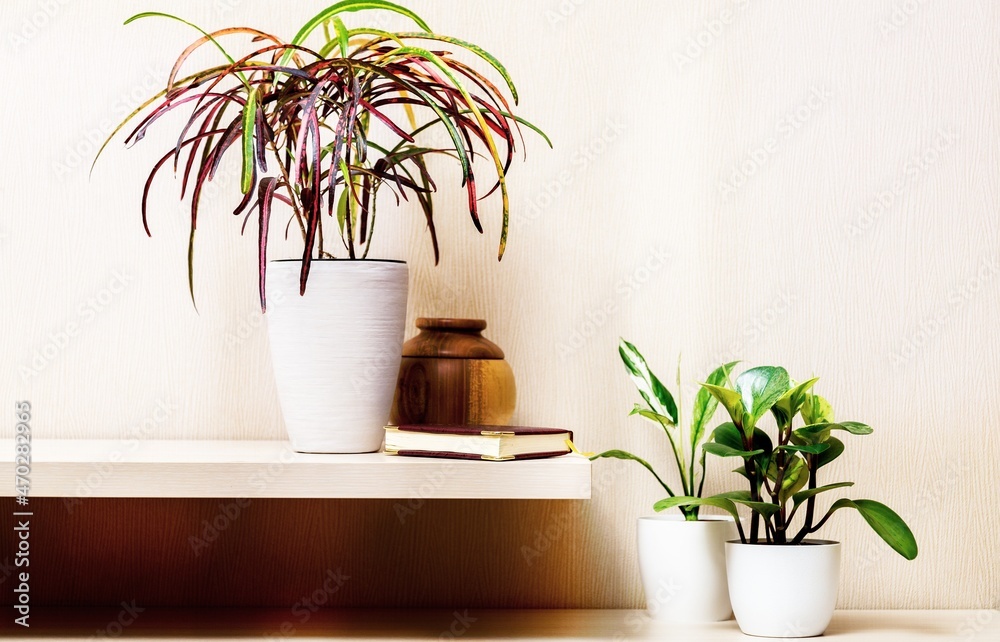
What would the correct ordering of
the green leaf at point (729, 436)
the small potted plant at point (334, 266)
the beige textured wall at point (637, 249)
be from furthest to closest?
the beige textured wall at point (637, 249) < the green leaf at point (729, 436) < the small potted plant at point (334, 266)

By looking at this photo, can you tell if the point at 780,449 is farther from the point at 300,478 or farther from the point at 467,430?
the point at 300,478

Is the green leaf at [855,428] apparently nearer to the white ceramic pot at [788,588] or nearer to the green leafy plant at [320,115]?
the white ceramic pot at [788,588]

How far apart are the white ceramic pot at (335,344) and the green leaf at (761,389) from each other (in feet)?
1.45

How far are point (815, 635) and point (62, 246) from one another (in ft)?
3.88

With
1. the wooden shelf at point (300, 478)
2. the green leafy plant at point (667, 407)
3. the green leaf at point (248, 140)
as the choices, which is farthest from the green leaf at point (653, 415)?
the green leaf at point (248, 140)

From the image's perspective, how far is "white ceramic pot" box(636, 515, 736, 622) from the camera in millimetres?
1178

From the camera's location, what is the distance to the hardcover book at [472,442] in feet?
3.35

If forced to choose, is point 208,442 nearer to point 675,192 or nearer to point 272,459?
point 272,459

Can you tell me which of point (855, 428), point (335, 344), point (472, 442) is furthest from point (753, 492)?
point (335, 344)

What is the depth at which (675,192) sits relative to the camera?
1.35m

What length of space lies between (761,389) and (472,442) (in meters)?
0.37

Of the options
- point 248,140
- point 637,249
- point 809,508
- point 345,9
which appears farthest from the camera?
point 637,249

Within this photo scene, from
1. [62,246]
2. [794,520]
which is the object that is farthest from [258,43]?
[794,520]

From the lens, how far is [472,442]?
1030mm
